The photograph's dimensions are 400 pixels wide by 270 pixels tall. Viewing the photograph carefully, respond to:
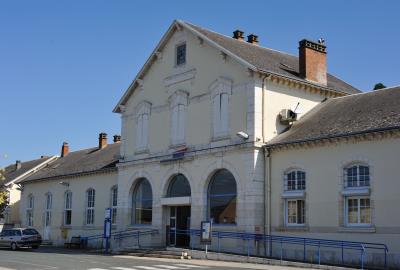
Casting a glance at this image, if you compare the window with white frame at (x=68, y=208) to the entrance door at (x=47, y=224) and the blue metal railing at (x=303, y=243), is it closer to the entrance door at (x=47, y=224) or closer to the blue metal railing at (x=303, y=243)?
the entrance door at (x=47, y=224)

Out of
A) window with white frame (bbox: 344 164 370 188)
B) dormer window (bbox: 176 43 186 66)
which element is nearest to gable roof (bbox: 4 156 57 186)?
dormer window (bbox: 176 43 186 66)

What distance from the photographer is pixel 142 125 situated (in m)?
32.6

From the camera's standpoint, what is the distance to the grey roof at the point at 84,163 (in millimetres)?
38219

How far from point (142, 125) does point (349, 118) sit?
12.7 metres

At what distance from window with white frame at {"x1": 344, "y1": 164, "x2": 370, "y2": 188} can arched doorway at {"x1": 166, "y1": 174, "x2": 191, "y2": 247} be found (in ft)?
29.1

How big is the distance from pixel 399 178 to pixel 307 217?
439 centimetres

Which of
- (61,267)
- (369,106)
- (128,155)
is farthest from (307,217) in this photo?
(128,155)

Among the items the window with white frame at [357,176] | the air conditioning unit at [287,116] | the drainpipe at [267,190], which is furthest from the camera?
the air conditioning unit at [287,116]

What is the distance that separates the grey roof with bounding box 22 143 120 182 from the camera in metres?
38.2

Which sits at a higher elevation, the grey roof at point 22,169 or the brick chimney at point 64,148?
the brick chimney at point 64,148

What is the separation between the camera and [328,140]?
905 inches

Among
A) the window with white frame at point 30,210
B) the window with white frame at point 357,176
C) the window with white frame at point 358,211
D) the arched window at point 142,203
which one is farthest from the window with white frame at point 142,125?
the window with white frame at point 30,210

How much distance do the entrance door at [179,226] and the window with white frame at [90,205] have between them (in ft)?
32.2

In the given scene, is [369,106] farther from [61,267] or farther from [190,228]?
[61,267]
